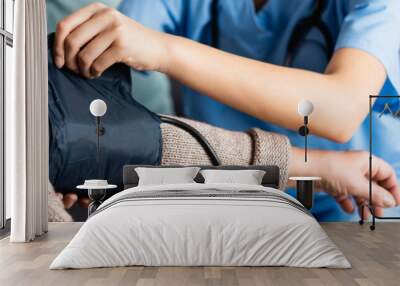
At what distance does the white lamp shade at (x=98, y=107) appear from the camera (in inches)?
285

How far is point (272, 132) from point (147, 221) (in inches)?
129

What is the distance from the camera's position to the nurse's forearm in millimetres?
7660

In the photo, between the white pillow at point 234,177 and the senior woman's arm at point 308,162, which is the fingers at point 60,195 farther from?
the white pillow at point 234,177

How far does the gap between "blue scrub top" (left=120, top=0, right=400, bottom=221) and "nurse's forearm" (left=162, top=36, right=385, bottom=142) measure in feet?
0.33

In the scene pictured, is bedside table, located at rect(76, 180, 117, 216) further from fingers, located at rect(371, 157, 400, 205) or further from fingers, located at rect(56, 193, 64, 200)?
fingers, located at rect(371, 157, 400, 205)

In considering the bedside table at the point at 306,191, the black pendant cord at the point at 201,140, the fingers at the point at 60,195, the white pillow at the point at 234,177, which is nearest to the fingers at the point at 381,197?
the bedside table at the point at 306,191

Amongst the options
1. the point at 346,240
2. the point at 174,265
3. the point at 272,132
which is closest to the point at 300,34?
the point at 272,132

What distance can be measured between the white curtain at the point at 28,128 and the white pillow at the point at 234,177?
1.83 metres

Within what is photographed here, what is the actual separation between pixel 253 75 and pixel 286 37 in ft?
2.05

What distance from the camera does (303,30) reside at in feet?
25.2

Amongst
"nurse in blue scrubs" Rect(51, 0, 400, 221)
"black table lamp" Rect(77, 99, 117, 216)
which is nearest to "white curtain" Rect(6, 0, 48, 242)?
"black table lamp" Rect(77, 99, 117, 216)

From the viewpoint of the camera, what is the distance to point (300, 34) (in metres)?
7.68

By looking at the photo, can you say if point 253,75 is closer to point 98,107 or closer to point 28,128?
point 98,107

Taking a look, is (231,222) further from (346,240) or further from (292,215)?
(346,240)
